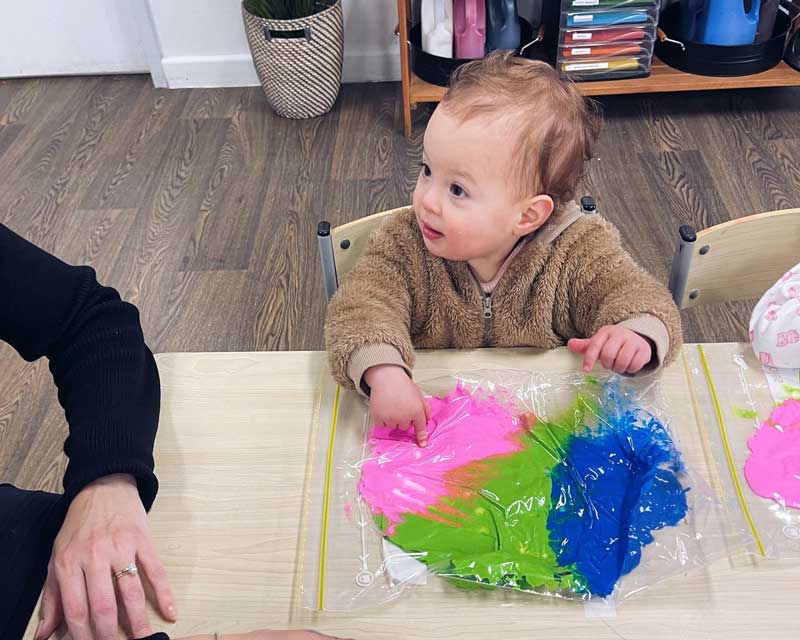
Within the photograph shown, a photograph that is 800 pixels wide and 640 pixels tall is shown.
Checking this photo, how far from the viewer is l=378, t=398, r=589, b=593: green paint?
67 centimetres

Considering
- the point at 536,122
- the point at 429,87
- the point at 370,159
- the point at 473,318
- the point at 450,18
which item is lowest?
the point at 370,159

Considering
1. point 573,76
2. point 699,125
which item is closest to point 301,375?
point 573,76

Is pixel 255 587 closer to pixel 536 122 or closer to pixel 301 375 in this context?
pixel 301 375

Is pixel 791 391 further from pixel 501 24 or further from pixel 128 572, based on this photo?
pixel 501 24

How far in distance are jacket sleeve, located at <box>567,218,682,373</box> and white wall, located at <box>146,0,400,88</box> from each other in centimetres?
214

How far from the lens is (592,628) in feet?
2.12

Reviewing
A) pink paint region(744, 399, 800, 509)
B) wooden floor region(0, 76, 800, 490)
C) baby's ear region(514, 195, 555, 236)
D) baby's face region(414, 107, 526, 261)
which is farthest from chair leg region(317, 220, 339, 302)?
wooden floor region(0, 76, 800, 490)

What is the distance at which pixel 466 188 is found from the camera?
0.88m

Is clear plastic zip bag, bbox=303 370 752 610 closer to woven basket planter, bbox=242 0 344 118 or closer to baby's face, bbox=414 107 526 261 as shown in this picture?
baby's face, bbox=414 107 526 261

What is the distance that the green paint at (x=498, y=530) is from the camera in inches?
26.4

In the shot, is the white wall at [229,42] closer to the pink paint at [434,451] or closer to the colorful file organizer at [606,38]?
the colorful file organizer at [606,38]

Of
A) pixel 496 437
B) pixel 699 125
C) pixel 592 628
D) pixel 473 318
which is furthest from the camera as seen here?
pixel 699 125

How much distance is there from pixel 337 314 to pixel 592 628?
0.48 m

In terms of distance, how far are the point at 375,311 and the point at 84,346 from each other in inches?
13.9
